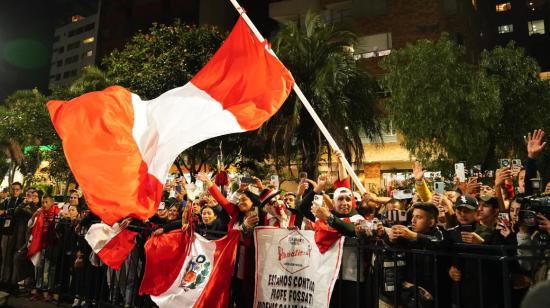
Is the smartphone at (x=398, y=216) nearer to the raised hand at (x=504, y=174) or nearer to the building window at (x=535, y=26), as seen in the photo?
the raised hand at (x=504, y=174)

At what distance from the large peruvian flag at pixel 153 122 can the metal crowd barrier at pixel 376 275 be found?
1664 mm

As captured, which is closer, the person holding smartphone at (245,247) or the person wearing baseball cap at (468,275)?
the person wearing baseball cap at (468,275)

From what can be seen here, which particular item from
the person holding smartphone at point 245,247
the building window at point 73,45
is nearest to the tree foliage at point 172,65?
the person holding smartphone at point 245,247

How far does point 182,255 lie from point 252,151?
14479 mm

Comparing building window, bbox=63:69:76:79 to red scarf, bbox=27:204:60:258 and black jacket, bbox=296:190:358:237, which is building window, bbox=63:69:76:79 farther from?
black jacket, bbox=296:190:358:237

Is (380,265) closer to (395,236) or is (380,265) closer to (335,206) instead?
(395,236)

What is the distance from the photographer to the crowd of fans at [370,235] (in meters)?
4.24

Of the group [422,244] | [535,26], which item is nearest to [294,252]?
[422,244]

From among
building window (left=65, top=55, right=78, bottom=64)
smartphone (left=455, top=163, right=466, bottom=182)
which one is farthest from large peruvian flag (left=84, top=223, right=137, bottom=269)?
building window (left=65, top=55, right=78, bottom=64)

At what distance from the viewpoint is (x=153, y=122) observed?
6.29 m

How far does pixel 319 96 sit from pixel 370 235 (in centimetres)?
1043

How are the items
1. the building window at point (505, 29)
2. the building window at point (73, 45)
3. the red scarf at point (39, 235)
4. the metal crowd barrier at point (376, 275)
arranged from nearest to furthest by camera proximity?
1. the metal crowd barrier at point (376, 275)
2. the red scarf at point (39, 235)
3. the building window at point (505, 29)
4. the building window at point (73, 45)

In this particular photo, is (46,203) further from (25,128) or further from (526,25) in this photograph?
(526,25)

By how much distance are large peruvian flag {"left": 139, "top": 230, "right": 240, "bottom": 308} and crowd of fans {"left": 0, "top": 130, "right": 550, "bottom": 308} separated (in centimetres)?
20
